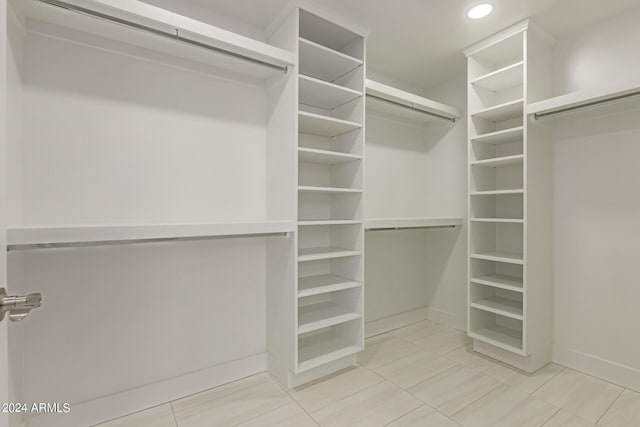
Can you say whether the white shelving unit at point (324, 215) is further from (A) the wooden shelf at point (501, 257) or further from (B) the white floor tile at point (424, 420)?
(A) the wooden shelf at point (501, 257)

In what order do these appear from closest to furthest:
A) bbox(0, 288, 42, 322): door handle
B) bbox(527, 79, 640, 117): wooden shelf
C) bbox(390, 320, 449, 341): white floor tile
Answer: bbox(0, 288, 42, 322): door handle, bbox(527, 79, 640, 117): wooden shelf, bbox(390, 320, 449, 341): white floor tile

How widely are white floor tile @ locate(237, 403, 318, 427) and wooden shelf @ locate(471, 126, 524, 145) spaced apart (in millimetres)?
2285

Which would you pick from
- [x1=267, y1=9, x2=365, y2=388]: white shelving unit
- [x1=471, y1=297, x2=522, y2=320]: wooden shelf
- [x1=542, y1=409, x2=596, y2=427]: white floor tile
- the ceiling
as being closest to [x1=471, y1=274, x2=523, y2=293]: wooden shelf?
[x1=471, y1=297, x2=522, y2=320]: wooden shelf

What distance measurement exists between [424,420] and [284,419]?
30.2 inches

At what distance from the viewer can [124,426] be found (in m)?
1.63

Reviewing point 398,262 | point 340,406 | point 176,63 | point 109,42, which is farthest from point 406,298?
point 109,42

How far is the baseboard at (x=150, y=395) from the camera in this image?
5.20ft

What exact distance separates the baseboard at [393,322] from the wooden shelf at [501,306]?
0.78 metres

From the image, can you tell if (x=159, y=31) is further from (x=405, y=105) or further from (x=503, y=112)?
(x=503, y=112)

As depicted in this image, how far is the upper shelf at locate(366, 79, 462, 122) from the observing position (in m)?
2.40

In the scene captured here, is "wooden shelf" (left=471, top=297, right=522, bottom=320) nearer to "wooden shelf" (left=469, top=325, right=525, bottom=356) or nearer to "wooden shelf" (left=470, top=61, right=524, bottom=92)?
"wooden shelf" (left=469, top=325, right=525, bottom=356)

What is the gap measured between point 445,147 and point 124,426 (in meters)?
3.25

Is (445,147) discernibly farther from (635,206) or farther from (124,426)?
(124,426)

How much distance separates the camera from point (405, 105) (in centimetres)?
266
